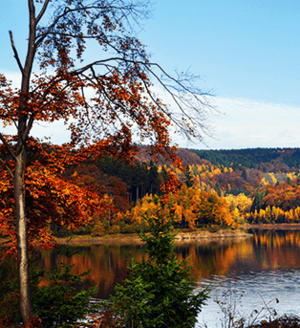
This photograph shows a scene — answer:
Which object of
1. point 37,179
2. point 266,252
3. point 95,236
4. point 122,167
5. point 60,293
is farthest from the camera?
point 122,167

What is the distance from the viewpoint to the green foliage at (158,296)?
10.4m

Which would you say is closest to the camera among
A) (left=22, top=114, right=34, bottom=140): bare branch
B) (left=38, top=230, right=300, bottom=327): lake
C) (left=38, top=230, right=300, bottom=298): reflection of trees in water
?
(left=22, top=114, right=34, bottom=140): bare branch

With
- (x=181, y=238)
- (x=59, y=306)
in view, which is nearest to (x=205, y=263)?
(x=181, y=238)

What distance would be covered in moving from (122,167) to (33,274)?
104672 millimetres

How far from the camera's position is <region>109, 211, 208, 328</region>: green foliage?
10.4 meters

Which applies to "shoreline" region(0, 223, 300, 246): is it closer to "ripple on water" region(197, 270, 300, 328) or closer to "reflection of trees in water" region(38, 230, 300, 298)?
"reflection of trees in water" region(38, 230, 300, 298)

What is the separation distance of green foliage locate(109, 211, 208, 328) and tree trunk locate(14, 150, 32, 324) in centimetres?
215

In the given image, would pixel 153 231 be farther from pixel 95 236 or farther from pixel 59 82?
pixel 95 236

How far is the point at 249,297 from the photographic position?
32281 millimetres

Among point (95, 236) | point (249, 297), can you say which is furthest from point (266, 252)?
point (95, 236)

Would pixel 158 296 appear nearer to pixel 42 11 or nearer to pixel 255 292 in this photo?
pixel 42 11

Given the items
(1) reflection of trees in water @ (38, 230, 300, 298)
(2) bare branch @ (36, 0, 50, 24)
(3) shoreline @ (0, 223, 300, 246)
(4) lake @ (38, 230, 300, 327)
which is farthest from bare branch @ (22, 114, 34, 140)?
(3) shoreline @ (0, 223, 300, 246)

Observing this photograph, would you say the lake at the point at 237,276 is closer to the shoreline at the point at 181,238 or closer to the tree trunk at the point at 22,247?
the tree trunk at the point at 22,247

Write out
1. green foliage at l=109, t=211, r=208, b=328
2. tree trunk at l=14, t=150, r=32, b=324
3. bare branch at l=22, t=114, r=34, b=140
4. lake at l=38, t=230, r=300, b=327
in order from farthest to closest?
lake at l=38, t=230, r=300, b=327, green foliage at l=109, t=211, r=208, b=328, bare branch at l=22, t=114, r=34, b=140, tree trunk at l=14, t=150, r=32, b=324
